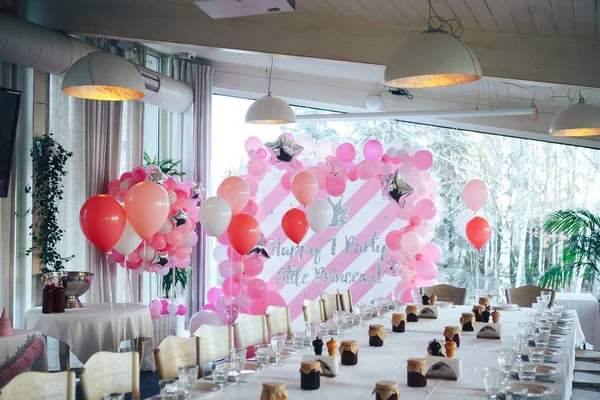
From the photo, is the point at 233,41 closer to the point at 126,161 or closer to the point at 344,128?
the point at 126,161

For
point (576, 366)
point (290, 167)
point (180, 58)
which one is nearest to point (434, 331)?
point (576, 366)

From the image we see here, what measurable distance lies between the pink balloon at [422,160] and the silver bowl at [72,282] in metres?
4.26

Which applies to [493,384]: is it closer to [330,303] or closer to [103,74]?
[103,74]

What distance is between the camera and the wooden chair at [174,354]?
11.3ft

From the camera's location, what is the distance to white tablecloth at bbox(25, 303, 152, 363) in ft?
16.7

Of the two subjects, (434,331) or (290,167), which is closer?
(434,331)

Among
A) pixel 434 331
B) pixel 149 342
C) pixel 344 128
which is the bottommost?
pixel 149 342

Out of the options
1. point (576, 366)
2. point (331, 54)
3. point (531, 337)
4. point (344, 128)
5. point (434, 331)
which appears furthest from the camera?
point (344, 128)

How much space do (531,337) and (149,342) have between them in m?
3.93

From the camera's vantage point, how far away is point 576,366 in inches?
219

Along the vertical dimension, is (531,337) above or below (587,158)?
below

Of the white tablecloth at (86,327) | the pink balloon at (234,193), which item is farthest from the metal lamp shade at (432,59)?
the pink balloon at (234,193)

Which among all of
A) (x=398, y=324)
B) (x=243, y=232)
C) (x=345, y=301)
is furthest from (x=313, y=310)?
(x=345, y=301)

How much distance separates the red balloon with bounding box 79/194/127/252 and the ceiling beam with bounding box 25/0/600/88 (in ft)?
6.13
